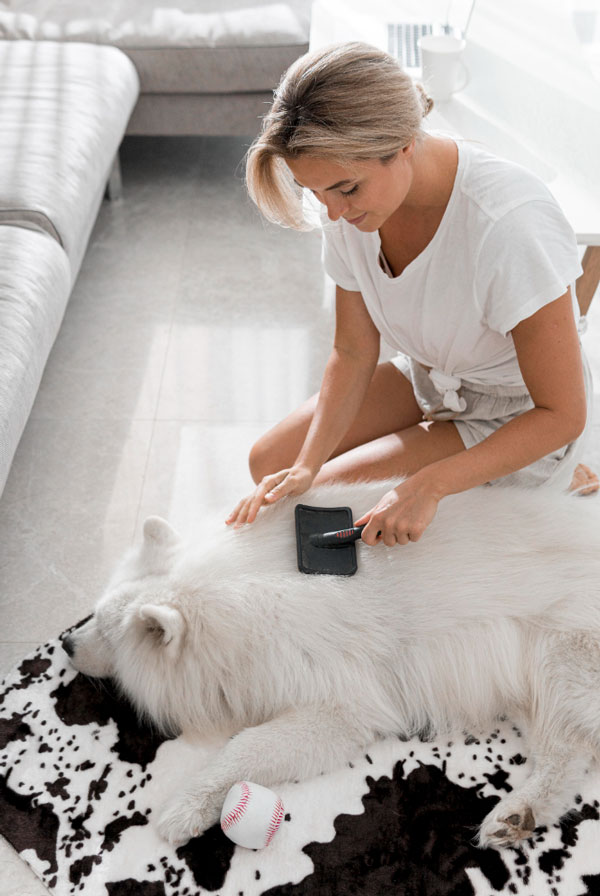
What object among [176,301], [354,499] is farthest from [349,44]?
[176,301]

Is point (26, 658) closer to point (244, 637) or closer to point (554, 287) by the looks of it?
point (244, 637)

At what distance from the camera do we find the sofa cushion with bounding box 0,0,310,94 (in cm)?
321

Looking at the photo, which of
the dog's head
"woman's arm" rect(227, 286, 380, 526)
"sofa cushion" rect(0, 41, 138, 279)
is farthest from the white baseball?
"sofa cushion" rect(0, 41, 138, 279)

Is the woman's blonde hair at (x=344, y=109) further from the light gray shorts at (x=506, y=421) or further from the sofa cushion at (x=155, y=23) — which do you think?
the sofa cushion at (x=155, y=23)

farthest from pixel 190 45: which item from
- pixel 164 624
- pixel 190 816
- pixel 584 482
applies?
pixel 190 816

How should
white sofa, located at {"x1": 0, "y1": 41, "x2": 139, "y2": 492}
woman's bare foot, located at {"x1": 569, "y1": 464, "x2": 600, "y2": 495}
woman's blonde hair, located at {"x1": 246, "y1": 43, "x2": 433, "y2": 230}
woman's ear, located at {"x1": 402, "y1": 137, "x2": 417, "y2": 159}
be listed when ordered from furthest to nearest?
woman's bare foot, located at {"x1": 569, "y1": 464, "x2": 600, "y2": 495}
white sofa, located at {"x1": 0, "y1": 41, "x2": 139, "y2": 492}
woman's ear, located at {"x1": 402, "y1": 137, "x2": 417, "y2": 159}
woman's blonde hair, located at {"x1": 246, "y1": 43, "x2": 433, "y2": 230}

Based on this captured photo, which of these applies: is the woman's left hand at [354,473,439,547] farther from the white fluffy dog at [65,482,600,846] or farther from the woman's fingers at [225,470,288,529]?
the woman's fingers at [225,470,288,529]

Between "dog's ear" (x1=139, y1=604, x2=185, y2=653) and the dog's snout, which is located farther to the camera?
the dog's snout

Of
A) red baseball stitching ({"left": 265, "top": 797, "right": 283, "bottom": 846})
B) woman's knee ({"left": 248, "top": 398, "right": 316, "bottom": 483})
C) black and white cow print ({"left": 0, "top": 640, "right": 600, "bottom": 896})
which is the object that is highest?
woman's knee ({"left": 248, "top": 398, "right": 316, "bottom": 483})

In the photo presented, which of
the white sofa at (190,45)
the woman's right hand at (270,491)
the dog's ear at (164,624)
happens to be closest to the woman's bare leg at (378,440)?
the woman's right hand at (270,491)

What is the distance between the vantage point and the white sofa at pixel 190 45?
10.5ft

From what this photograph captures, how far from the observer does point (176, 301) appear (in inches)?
119

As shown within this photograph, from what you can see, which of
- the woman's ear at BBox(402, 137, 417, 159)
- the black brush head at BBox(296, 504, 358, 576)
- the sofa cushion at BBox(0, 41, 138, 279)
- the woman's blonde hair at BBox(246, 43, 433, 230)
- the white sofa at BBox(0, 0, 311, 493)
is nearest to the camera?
the woman's blonde hair at BBox(246, 43, 433, 230)

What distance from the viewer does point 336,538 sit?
1.64 meters
